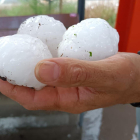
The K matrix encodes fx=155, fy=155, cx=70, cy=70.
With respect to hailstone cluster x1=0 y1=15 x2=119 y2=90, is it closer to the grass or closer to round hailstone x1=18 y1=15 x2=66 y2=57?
round hailstone x1=18 y1=15 x2=66 y2=57

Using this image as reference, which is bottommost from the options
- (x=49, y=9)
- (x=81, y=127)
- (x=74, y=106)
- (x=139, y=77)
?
(x=81, y=127)

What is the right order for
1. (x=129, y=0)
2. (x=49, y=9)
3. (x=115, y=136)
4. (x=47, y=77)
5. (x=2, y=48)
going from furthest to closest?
1. (x=129, y=0)
2. (x=49, y=9)
3. (x=115, y=136)
4. (x=2, y=48)
5. (x=47, y=77)

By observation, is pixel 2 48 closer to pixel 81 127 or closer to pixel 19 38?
pixel 19 38

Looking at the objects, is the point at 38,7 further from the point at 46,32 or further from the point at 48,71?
the point at 48,71

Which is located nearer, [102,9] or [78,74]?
[78,74]

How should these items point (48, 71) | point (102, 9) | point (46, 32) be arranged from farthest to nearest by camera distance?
point (102, 9) → point (46, 32) → point (48, 71)

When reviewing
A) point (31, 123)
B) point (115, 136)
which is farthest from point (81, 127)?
point (31, 123)

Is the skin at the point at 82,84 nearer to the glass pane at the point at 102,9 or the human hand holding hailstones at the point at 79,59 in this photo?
the human hand holding hailstones at the point at 79,59

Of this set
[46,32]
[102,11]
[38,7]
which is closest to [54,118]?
[46,32]
